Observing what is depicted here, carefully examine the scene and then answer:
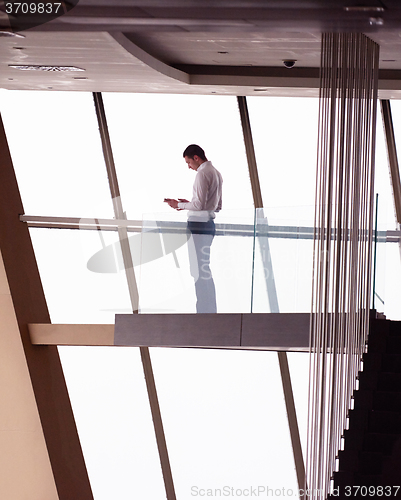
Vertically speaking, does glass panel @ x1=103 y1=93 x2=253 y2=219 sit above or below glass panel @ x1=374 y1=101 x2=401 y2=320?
above

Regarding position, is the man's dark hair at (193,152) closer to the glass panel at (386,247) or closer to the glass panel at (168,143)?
the glass panel at (168,143)

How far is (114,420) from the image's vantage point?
9234mm

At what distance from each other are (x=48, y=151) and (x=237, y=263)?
3110 millimetres

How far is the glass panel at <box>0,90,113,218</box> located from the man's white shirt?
7.17 ft

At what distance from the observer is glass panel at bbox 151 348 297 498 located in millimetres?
9016

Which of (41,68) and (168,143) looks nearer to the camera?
(41,68)

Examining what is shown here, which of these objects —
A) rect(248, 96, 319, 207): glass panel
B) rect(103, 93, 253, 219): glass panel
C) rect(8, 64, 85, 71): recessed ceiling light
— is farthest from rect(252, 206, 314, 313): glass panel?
rect(8, 64, 85, 71): recessed ceiling light

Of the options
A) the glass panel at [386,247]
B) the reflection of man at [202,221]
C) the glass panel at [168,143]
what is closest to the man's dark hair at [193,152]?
the reflection of man at [202,221]

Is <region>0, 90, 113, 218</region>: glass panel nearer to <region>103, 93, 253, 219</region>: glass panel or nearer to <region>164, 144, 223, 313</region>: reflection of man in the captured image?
<region>103, 93, 253, 219</region>: glass panel

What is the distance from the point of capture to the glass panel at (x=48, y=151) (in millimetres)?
8914

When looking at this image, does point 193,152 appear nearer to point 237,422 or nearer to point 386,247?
point 386,247

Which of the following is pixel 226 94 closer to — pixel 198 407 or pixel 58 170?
pixel 58 170

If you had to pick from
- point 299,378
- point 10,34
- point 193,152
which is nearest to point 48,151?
point 193,152

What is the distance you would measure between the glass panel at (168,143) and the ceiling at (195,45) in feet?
0.96
